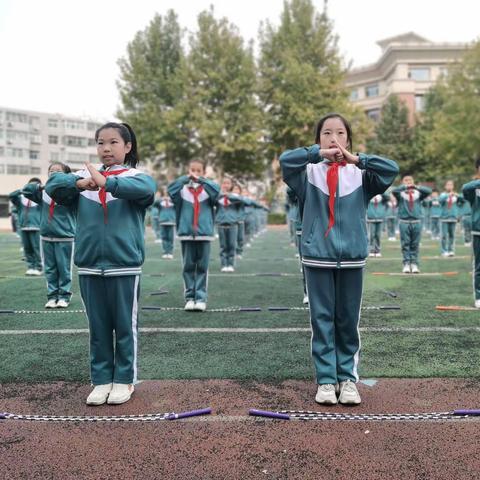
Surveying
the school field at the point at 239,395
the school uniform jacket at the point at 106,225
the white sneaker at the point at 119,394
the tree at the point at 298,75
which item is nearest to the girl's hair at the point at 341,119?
the school uniform jacket at the point at 106,225

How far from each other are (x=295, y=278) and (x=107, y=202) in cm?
700

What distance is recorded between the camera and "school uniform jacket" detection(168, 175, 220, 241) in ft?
23.1

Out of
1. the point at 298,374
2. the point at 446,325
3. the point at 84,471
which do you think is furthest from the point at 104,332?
the point at 446,325

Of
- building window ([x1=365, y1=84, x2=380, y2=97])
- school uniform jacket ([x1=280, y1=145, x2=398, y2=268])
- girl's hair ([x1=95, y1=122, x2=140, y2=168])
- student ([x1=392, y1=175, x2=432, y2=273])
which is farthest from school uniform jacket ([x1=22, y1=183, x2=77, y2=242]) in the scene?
building window ([x1=365, y1=84, x2=380, y2=97])

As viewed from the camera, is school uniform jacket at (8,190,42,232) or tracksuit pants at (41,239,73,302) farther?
school uniform jacket at (8,190,42,232)

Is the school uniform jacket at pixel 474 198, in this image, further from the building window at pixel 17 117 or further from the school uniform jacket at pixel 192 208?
the building window at pixel 17 117

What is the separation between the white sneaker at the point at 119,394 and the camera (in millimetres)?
3588

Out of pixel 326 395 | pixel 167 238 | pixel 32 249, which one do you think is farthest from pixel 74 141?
pixel 326 395

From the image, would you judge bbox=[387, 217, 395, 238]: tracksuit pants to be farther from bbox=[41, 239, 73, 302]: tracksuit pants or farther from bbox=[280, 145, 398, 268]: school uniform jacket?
bbox=[280, 145, 398, 268]: school uniform jacket

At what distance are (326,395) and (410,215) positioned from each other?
7.97 metres

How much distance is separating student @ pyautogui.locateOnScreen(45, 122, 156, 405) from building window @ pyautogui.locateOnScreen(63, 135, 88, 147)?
81.6 metres

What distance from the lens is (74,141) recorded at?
81.1 meters

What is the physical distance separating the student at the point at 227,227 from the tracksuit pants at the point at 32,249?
3918 millimetres

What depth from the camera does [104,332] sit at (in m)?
3.71
